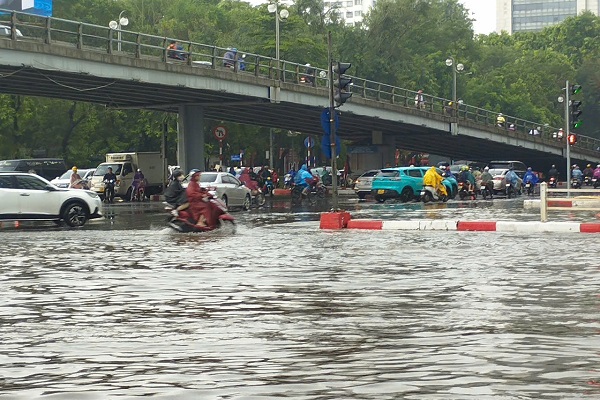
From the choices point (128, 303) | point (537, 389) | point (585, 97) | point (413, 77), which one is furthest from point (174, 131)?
point (537, 389)

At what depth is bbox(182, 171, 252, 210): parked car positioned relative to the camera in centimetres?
4375

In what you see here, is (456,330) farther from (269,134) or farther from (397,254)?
(269,134)

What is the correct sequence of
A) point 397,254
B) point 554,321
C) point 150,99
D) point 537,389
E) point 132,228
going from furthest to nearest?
1. point 150,99
2. point 132,228
3. point 397,254
4. point 554,321
5. point 537,389

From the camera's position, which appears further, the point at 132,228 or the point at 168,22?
the point at 168,22

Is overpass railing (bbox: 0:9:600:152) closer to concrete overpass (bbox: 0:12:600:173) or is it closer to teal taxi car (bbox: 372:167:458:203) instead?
concrete overpass (bbox: 0:12:600:173)

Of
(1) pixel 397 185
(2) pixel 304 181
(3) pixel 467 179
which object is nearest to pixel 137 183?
(2) pixel 304 181

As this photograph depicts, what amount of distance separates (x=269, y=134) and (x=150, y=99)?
27016 millimetres

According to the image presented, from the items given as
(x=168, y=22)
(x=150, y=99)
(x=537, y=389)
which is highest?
(x=168, y=22)

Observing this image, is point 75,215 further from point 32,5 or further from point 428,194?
point 32,5

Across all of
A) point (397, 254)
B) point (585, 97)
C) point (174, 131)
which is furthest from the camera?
point (585, 97)

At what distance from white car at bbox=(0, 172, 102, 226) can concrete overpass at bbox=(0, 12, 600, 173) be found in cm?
1249

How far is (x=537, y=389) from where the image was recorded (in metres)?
7.81

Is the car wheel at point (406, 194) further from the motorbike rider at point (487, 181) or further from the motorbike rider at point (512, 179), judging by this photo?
the motorbike rider at point (512, 179)

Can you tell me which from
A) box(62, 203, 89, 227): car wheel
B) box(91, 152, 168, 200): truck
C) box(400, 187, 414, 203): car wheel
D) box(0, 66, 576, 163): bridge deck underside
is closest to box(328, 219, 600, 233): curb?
box(62, 203, 89, 227): car wheel
